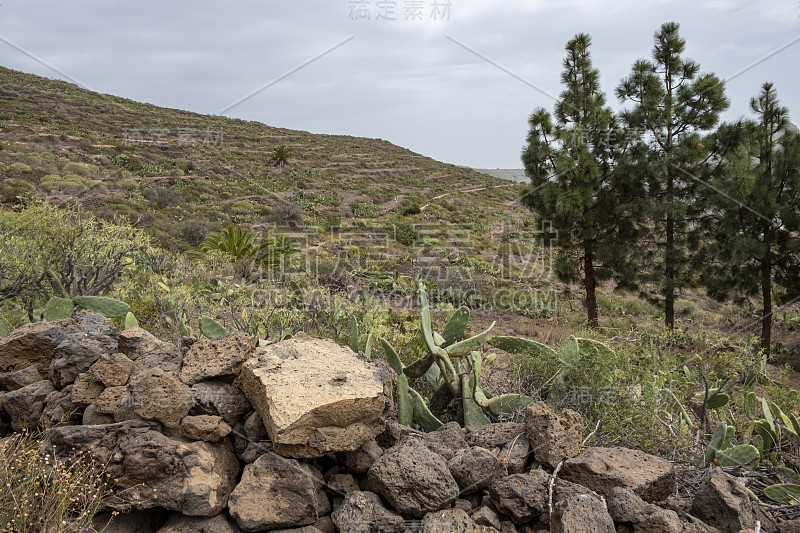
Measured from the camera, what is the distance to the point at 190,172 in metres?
27.2

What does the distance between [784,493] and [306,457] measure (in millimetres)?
2480

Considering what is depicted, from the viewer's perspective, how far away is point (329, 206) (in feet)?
83.7

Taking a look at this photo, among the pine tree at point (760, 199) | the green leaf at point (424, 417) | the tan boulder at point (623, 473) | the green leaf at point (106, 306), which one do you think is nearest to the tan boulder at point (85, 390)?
the green leaf at point (106, 306)

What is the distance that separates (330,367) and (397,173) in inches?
1625

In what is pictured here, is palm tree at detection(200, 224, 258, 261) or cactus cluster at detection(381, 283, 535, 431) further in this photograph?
palm tree at detection(200, 224, 258, 261)

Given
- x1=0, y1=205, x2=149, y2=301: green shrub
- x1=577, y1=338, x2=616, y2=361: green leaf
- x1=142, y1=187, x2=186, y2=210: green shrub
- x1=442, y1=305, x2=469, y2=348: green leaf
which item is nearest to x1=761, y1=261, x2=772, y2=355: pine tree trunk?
x1=577, y1=338, x2=616, y2=361: green leaf

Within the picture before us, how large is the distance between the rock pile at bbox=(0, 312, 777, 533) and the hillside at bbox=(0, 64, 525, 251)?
39.9 ft

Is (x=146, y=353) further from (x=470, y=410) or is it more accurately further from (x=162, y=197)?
(x=162, y=197)

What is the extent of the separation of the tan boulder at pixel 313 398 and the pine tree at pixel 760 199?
904cm

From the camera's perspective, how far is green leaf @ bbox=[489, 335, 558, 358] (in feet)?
12.1

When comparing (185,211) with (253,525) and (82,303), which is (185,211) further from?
(253,525)

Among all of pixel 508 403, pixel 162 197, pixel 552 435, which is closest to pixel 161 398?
pixel 552 435

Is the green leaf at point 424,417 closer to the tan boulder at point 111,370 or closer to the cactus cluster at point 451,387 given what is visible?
the cactus cluster at point 451,387

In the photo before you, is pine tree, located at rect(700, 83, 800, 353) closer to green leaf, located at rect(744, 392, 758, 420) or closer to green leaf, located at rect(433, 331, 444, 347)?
green leaf, located at rect(744, 392, 758, 420)
